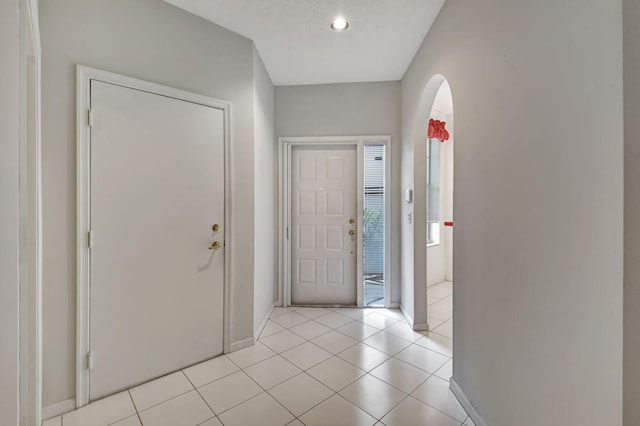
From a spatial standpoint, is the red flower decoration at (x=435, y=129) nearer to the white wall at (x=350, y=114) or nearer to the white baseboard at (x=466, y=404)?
the white wall at (x=350, y=114)

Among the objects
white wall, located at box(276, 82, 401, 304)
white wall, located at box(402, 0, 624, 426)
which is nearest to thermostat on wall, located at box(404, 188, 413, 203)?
white wall, located at box(276, 82, 401, 304)

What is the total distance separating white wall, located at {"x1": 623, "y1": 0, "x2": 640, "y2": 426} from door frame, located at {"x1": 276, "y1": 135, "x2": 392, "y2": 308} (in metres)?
2.53

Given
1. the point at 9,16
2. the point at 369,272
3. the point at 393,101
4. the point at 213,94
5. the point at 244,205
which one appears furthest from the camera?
the point at 369,272

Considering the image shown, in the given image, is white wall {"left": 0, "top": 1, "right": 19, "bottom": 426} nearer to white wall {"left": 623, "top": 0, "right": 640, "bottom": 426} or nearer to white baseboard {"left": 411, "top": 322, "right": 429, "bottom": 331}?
white wall {"left": 623, "top": 0, "right": 640, "bottom": 426}

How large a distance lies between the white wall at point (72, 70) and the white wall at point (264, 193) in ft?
1.64

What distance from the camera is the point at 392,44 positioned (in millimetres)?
2406

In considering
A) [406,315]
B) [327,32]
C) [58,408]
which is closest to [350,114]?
[327,32]

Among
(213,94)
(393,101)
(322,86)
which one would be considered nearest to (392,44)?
(393,101)

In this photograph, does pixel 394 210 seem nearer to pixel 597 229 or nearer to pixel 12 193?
pixel 597 229

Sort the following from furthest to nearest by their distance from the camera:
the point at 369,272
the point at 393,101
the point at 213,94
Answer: the point at 369,272, the point at 393,101, the point at 213,94

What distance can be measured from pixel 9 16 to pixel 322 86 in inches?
107

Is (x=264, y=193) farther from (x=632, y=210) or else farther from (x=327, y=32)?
(x=632, y=210)

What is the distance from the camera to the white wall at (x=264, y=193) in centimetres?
247

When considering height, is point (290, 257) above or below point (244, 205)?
below
